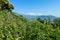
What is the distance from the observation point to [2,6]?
24594 mm

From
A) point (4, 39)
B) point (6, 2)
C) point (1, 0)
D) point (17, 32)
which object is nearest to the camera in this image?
point (4, 39)

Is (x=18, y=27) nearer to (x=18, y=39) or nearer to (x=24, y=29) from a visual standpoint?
(x=24, y=29)

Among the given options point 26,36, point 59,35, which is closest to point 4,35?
point 26,36

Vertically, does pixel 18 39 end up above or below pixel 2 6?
below

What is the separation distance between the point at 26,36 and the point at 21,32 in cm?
261

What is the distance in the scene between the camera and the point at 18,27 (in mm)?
18516

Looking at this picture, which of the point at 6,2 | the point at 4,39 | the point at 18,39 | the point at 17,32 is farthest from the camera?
the point at 6,2

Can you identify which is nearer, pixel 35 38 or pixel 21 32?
pixel 35 38

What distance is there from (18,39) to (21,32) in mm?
1568

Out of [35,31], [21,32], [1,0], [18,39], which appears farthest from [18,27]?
[1,0]

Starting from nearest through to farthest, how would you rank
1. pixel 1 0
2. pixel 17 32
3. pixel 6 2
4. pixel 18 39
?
1. pixel 18 39
2. pixel 17 32
3. pixel 1 0
4. pixel 6 2

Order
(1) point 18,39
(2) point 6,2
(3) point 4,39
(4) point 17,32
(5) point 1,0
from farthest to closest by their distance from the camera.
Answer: (2) point 6,2 < (5) point 1,0 < (4) point 17,32 < (1) point 18,39 < (3) point 4,39

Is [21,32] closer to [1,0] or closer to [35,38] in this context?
[35,38]

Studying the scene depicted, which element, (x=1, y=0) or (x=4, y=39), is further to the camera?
(x=1, y=0)
